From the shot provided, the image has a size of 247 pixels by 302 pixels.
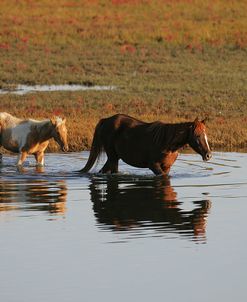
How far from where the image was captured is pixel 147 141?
49.6 ft

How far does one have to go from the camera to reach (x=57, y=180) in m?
15.4

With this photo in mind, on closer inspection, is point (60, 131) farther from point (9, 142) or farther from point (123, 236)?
point (123, 236)

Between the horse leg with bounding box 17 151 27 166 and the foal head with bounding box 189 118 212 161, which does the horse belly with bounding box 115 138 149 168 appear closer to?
the foal head with bounding box 189 118 212 161

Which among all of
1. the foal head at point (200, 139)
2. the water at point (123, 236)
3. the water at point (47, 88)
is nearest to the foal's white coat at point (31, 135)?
the water at point (123, 236)

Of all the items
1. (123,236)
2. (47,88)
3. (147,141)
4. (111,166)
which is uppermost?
(47,88)

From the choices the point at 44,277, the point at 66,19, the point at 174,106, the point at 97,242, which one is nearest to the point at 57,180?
the point at 97,242

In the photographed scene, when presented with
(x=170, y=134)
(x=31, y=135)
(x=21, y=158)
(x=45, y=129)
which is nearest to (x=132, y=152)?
(x=170, y=134)

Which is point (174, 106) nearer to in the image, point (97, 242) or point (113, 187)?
point (113, 187)

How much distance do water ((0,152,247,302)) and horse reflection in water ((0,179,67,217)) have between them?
13 mm

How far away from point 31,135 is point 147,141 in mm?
2293

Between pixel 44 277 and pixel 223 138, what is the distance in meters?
11.6

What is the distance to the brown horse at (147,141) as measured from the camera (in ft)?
48.8

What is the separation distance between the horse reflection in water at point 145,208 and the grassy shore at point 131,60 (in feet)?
15.3

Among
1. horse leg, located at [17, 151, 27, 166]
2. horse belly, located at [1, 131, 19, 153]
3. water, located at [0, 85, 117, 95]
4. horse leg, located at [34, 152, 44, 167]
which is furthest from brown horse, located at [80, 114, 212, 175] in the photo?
water, located at [0, 85, 117, 95]
